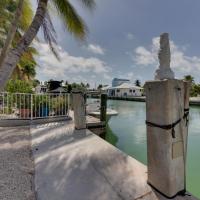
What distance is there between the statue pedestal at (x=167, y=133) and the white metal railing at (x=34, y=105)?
19.7ft

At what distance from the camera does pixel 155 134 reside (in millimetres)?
2629

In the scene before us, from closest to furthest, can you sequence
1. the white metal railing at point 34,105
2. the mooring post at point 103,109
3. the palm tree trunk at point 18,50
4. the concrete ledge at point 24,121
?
the palm tree trunk at point 18,50, the concrete ledge at point 24,121, the white metal railing at point 34,105, the mooring post at point 103,109

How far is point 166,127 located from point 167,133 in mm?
80

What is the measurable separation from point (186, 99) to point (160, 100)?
21.4 inches

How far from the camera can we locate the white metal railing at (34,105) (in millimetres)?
7799

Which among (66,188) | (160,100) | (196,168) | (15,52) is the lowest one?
(196,168)

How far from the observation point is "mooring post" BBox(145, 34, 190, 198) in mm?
2465

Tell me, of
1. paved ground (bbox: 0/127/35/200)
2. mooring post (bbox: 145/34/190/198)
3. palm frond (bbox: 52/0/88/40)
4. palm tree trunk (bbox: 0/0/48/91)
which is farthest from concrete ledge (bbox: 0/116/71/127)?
mooring post (bbox: 145/34/190/198)

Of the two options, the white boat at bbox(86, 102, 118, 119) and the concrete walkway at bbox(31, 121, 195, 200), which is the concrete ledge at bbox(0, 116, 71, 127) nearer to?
the concrete walkway at bbox(31, 121, 195, 200)

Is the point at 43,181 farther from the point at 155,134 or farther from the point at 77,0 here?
the point at 77,0

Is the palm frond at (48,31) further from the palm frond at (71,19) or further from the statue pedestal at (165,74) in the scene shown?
the statue pedestal at (165,74)

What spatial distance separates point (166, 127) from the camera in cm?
246

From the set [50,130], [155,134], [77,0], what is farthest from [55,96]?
[155,134]

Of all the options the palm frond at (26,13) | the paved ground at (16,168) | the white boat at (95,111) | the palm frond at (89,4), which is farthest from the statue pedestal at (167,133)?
the white boat at (95,111)
